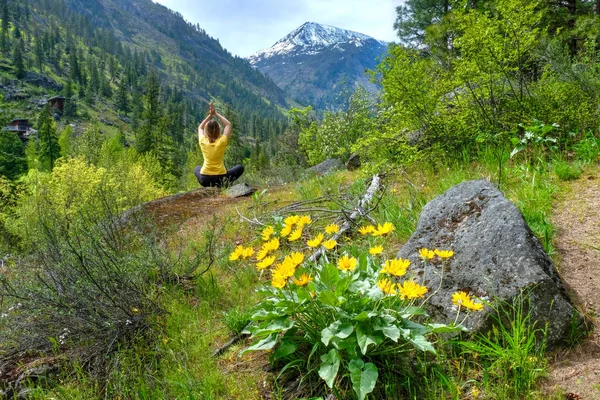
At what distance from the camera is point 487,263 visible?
1.94m

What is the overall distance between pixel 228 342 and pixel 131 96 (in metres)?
122

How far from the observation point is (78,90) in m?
96.8

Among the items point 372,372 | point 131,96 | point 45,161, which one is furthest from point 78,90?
point 372,372

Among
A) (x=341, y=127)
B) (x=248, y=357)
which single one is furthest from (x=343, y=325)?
(x=341, y=127)

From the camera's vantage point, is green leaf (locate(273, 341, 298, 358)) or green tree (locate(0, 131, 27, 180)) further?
green tree (locate(0, 131, 27, 180))

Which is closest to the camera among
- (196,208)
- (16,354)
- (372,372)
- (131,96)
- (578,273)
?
(372,372)

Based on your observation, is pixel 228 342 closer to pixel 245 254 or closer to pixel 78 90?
pixel 245 254

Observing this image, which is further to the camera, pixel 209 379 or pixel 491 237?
pixel 491 237

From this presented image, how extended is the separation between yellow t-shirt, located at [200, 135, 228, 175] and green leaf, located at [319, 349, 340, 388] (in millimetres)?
7085

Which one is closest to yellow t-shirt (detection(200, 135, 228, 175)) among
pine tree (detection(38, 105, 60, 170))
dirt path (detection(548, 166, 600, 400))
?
dirt path (detection(548, 166, 600, 400))

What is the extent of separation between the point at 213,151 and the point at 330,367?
23.7ft

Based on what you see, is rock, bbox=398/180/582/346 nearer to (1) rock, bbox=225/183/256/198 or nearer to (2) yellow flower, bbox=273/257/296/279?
(2) yellow flower, bbox=273/257/296/279

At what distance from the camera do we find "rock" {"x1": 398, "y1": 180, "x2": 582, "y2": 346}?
5.66ft

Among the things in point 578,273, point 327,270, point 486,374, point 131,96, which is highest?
point 131,96
